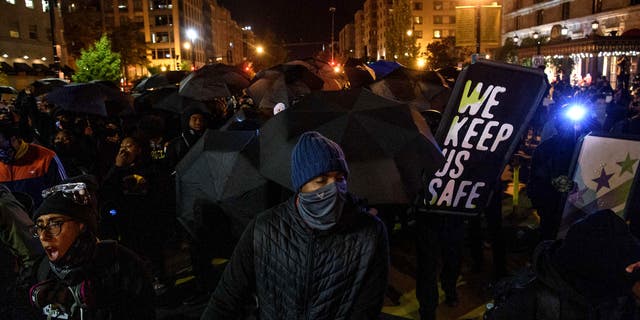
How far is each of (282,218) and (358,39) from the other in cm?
18058

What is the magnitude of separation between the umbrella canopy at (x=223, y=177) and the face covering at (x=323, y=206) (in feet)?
7.66

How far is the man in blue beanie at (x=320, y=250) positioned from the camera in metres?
2.40

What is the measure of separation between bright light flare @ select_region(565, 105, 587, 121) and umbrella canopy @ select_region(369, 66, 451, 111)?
3.16 meters

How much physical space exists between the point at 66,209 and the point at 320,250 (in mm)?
1515

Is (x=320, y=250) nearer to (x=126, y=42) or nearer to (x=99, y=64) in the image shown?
(x=99, y=64)

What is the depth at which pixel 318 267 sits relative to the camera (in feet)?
7.88

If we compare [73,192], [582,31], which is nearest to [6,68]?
[73,192]

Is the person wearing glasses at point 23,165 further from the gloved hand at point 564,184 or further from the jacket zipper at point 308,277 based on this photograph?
the gloved hand at point 564,184

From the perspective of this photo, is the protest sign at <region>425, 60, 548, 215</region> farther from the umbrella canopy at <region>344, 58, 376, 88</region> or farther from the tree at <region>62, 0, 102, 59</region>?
the tree at <region>62, 0, 102, 59</region>

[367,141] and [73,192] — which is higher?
[367,141]

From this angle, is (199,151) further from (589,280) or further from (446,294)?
(589,280)

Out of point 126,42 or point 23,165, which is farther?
point 126,42

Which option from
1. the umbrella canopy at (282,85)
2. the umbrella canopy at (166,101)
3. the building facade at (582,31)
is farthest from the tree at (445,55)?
the umbrella canopy at (166,101)

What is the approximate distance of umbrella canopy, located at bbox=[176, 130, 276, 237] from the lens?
15.4 feet
